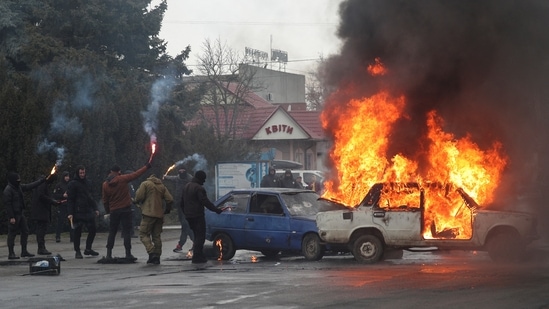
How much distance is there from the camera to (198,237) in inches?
719

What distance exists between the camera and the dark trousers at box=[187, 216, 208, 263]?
18.2 meters

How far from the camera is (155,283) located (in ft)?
47.0

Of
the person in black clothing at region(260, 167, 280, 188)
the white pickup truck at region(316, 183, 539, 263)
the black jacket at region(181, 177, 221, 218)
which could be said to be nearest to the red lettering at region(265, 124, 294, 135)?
the person in black clothing at region(260, 167, 280, 188)

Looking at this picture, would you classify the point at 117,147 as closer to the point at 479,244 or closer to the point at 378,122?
the point at 378,122

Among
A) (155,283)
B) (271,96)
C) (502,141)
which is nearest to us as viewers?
(155,283)

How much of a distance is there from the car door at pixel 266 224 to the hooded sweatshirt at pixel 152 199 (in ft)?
6.02

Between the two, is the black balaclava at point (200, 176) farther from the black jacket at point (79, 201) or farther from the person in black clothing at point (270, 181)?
the person in black clothing at point (270, 181)

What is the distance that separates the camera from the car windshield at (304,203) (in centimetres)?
1911

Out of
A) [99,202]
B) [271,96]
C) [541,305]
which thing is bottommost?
[541,305]

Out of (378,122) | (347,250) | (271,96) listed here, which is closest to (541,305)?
(347,250)

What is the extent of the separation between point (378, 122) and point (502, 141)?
9.12ft

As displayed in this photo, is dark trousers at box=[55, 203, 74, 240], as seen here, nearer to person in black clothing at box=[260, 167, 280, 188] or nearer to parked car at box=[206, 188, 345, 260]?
person in black clothing at box=[260, 167, 280, 188]

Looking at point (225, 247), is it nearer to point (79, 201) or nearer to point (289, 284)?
point (79, 201)

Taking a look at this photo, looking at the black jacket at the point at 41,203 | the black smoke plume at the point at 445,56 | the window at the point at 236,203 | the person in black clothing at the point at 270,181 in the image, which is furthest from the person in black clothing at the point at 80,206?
the person in black clothing at the point at 270,181
